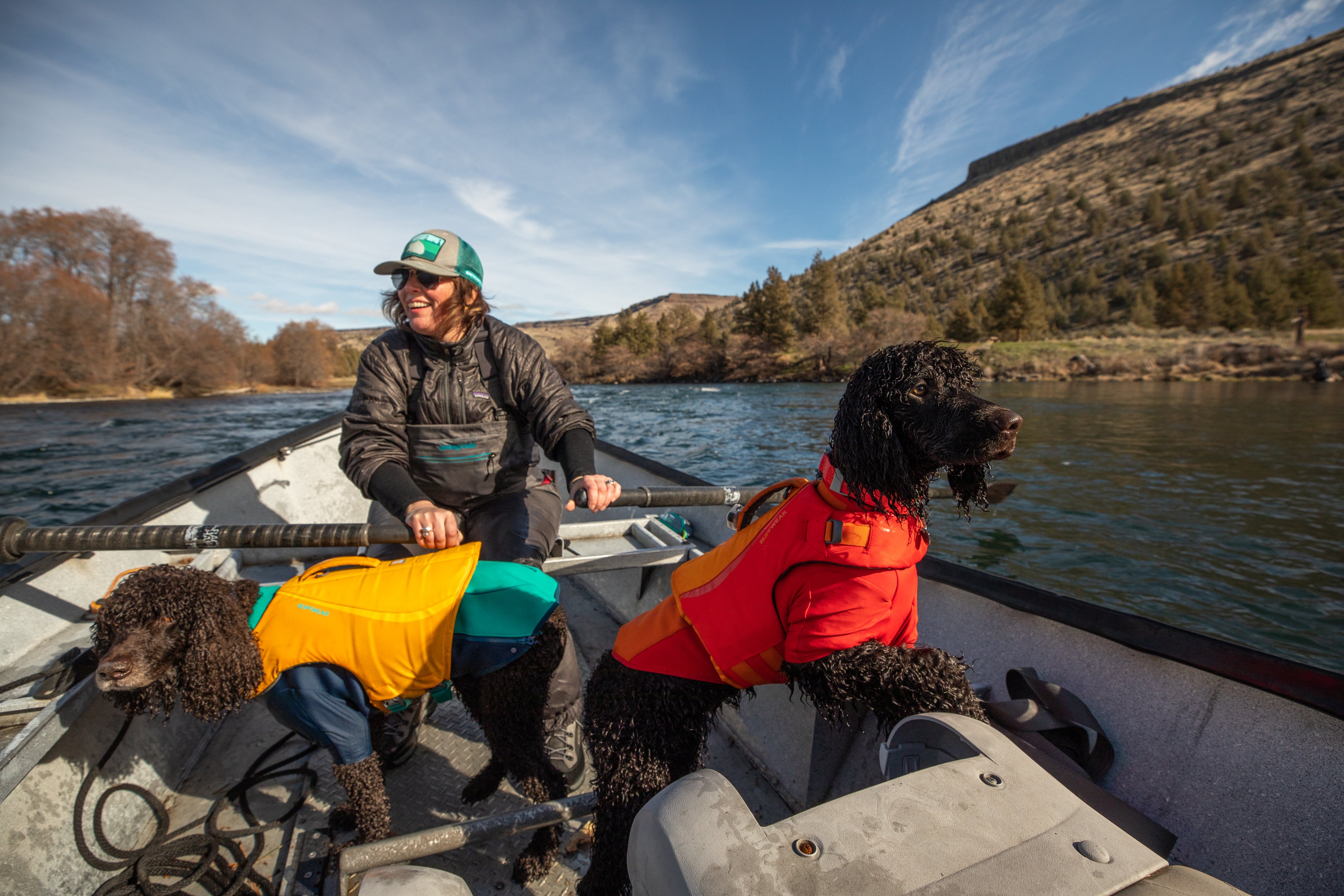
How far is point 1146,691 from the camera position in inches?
59.8

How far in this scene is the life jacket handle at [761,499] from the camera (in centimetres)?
175

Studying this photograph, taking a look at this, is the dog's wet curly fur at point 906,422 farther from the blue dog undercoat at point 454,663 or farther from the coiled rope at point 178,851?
the coiled rope at point 178,851

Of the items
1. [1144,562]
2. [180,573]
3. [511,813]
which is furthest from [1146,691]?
[1144,562]

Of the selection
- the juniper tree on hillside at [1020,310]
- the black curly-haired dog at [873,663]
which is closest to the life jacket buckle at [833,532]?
the black curly-haired dog at [873,663]

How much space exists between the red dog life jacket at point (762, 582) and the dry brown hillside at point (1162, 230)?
48283mm

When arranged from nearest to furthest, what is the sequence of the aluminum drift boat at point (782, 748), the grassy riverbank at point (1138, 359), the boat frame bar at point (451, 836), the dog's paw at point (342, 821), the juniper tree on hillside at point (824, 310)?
the aluminum drift boat at point (782, 748), the boat frame bar at point (451, 836), the dog's paw at point (342, 821), the grassy riverbank at point (1138, 359), the juniper tree on hillside at point (824, 310)

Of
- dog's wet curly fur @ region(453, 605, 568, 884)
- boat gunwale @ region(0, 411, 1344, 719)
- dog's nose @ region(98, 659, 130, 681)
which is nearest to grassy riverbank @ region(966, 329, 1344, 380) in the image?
boat gunwale @ region(0, 411, 1344, 719)

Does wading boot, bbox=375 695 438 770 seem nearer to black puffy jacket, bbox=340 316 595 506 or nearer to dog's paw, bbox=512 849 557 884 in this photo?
dog's paw, bbox=512 849 557 884

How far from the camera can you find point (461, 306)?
2477 millimetres

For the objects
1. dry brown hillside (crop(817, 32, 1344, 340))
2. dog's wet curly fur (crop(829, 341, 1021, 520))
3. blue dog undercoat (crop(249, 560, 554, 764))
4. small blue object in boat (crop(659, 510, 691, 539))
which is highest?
dry brown hillside (crop(817, 32, 1344, 340))

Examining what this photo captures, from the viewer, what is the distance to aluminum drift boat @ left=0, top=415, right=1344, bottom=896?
4.13ft

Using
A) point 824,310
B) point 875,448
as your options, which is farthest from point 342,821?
point 824,310

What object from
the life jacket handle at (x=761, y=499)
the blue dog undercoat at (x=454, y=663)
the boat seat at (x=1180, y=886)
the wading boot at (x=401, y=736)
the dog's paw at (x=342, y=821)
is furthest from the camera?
the wading boot at (x=401, y=736)

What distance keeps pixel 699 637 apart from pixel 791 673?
26cm
